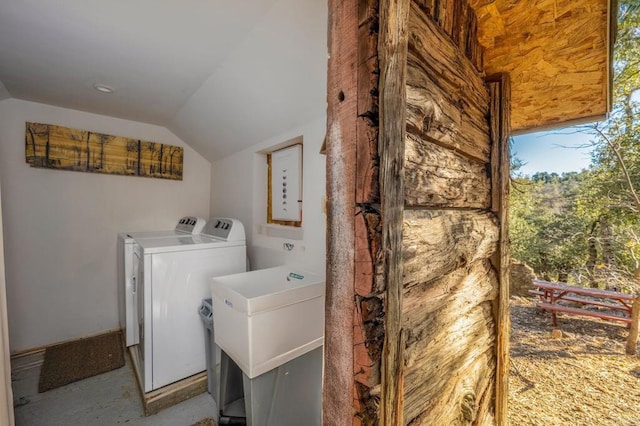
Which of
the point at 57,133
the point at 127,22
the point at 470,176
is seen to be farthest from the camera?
the point at 57,133

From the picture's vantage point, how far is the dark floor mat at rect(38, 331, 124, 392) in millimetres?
2061

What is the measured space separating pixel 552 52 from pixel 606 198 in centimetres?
411

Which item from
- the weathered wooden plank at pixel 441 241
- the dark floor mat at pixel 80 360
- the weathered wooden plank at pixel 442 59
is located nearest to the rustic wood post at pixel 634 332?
the weathered wooden plank at pixel 441 241

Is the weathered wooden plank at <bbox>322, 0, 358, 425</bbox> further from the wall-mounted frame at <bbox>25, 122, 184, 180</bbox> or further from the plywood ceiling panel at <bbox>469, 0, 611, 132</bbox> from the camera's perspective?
the wall-mounted frame at <bbox>25, 122, 184, 180</bbox>

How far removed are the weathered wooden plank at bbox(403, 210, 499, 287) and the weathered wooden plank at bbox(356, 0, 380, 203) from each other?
6.7 inches

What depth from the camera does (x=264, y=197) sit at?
2475 millimetres

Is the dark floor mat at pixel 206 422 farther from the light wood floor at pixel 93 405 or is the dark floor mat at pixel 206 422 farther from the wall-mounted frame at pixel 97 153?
the wall-mounted frame at pixel 97 153

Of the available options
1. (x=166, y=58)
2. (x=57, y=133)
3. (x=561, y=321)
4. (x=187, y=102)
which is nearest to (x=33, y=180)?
(x=57, y=133)

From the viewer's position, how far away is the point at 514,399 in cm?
220

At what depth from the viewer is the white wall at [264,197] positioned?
1766 millimetres

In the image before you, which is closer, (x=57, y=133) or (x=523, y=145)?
(x=57, y=133)

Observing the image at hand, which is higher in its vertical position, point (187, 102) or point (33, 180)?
point (187, 102)

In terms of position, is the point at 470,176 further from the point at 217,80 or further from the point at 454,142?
the point at 217,80

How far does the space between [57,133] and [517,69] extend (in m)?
3.63
